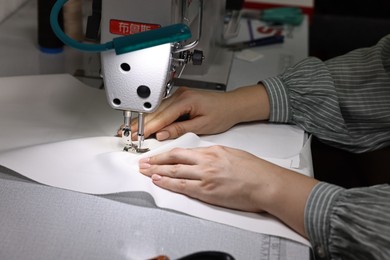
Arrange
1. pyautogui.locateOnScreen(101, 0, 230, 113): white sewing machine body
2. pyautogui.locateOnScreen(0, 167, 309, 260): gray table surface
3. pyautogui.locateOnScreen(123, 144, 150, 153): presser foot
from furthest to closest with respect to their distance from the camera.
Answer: pyautogui.locateOnScreen(123, 144, 150, 153): presser foot, pyautogui.locateOnScreen(101, 0, 230, 113): white sewing machine body, pyautogui.locateOnScreen(0, 167, 309, 260): gray table surface

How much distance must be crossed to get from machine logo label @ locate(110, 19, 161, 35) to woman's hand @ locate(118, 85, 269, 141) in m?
0.21

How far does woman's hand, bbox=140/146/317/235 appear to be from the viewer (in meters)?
1.10

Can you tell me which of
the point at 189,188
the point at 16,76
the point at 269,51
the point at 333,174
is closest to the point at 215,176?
the point at 189,188

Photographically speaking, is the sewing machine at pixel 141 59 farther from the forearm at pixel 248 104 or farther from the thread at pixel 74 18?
the thread at pixel 74 18

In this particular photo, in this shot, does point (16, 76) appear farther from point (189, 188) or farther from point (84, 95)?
point (189, 188)

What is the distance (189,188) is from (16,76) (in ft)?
2.16

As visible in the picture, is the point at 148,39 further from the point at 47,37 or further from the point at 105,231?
the point at 47,37

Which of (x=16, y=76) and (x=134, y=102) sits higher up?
(x=134, y=102)

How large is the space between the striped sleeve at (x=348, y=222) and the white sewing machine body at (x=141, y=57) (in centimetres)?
35

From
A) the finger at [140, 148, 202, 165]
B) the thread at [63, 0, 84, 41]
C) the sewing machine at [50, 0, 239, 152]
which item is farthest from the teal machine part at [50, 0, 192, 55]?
the thread at [63, 0, 84, 41]

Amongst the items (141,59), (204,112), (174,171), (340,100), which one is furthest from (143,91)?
(340,100)

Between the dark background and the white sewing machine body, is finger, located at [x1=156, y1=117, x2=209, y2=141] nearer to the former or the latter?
the white sewing machine body

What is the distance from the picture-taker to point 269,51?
1.94 m

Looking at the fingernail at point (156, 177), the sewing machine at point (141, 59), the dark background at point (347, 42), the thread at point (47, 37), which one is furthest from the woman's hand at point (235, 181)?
the dark background at point (347, 42)
